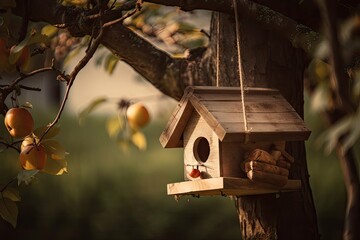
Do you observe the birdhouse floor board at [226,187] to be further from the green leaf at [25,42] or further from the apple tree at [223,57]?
the green leaf at [25,42]

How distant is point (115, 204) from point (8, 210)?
2.14 m

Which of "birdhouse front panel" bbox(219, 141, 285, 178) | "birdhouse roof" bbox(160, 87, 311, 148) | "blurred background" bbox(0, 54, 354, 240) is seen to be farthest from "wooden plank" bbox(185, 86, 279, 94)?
"blurred background" bbox(0, 54, 354, 240)

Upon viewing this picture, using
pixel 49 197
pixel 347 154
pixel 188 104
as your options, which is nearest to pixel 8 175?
pixel 49 197

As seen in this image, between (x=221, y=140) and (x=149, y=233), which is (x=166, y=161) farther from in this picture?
(x=221, y=140)

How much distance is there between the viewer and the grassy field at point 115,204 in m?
3.87

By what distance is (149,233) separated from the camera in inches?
153

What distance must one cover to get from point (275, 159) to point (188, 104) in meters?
0.25

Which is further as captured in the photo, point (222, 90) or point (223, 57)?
point (223, 57)

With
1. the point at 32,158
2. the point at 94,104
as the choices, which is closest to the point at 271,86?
the point at 94,104

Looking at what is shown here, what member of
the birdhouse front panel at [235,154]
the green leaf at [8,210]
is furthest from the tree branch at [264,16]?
the green leaf at [8,210]

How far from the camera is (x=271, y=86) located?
2.09 metres

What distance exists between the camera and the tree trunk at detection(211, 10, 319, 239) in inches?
78.8

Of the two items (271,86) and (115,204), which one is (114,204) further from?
(271,86)

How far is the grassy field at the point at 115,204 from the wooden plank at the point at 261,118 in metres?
1.81
